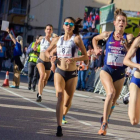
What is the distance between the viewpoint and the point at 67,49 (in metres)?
10.1

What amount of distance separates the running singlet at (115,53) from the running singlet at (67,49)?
2.01ft

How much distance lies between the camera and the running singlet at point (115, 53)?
33.0ft

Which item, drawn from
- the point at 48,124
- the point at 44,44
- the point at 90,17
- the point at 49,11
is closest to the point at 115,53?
the point at 48,124

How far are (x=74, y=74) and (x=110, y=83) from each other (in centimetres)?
69

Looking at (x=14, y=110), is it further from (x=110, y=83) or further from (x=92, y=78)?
(x=92, y=78)

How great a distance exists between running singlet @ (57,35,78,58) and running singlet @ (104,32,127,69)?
613mm

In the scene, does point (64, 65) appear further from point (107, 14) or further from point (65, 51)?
point (107, 14)

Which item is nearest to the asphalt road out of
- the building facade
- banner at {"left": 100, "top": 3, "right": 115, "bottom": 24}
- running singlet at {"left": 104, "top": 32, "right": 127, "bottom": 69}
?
running singlet at {"left": 104, "top": 32, "right": 127, "bottom": 69}

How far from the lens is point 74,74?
33.0ft

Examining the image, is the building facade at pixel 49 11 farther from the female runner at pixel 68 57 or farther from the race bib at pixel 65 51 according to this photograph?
the race bib at pixel 65 51

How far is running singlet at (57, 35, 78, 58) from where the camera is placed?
10.1m

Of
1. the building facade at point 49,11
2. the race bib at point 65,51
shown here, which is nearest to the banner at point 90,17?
the building facade at point 49,11

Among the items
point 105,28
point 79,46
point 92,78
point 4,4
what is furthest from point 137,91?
point 4,4

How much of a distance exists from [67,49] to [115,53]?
0.86 metres
